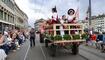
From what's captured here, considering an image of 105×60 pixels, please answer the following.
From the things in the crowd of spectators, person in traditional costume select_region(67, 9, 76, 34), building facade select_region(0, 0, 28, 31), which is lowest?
the crowd of spectators

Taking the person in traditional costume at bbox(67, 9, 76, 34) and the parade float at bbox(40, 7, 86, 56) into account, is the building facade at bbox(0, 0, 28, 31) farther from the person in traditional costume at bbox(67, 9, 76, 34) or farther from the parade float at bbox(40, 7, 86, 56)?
the parade float at bbox(40, 7, 86, 56)

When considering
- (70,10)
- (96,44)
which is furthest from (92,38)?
(70,10)

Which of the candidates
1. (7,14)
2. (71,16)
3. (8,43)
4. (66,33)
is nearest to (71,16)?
(71,16)

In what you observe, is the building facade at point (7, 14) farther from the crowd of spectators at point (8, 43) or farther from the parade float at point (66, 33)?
the parade float at point (66, 33)

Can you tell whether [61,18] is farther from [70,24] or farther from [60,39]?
[60,39]

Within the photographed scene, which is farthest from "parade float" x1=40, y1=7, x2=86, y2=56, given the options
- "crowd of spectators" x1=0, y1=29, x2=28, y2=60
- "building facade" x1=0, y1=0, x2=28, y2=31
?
"building facade" x1=0, y1=0, x2=28, y2=31

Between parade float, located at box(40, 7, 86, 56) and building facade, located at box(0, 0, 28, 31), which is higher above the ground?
building facade, located at box(0, 0, 28, 31)

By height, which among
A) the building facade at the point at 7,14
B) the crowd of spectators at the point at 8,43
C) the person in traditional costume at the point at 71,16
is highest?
the building facade at the point at 7,14

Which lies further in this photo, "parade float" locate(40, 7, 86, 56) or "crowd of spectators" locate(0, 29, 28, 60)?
"parade float" locate(40, 7, 86, 56)

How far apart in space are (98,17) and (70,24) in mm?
176077

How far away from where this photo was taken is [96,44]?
2175cm

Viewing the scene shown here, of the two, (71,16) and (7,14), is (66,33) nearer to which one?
(71,16)

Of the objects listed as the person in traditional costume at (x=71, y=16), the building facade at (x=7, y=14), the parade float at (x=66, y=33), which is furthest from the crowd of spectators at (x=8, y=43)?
the building facade at (x=7, y=14)

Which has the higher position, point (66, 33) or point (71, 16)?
point (71, 16)
